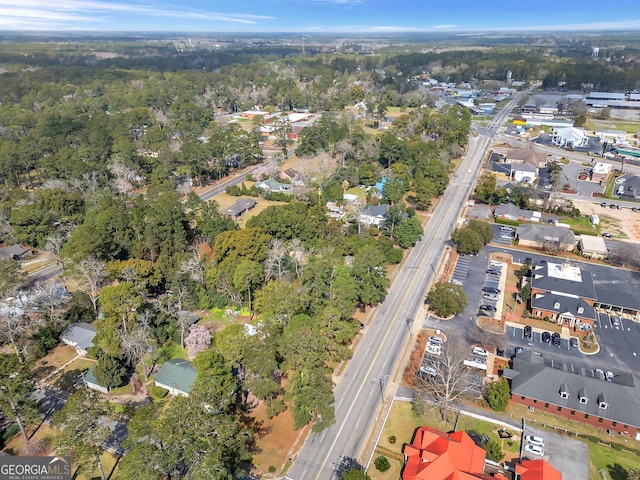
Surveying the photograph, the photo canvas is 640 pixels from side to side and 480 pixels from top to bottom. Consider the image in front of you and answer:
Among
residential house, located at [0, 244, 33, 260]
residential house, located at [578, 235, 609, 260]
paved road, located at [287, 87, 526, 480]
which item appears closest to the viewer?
paved road, located at [287, 87, 526, 480]

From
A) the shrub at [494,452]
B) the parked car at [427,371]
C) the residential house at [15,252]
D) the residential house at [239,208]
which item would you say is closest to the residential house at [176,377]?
the parked car at [427,371]

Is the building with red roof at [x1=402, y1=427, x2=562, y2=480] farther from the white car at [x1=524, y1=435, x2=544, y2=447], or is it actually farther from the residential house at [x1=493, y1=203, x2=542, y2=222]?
the residential house at [x1=493, y1=203, x2=542, y2=222]

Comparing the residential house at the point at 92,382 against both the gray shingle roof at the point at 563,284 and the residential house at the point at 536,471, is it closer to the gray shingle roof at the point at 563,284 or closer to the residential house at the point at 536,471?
the residential house at the point at 536,471

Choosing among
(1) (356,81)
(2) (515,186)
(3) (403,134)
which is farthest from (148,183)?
(1) (356,81)

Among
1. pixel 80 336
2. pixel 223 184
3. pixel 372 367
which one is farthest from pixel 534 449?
pixel 223 184

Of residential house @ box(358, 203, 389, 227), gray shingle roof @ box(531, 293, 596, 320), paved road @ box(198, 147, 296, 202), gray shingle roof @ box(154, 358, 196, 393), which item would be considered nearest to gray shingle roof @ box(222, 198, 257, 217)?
paved road @ box(198, 147, 296, 202)

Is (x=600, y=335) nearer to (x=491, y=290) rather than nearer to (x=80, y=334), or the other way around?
(x=491, y=290)
